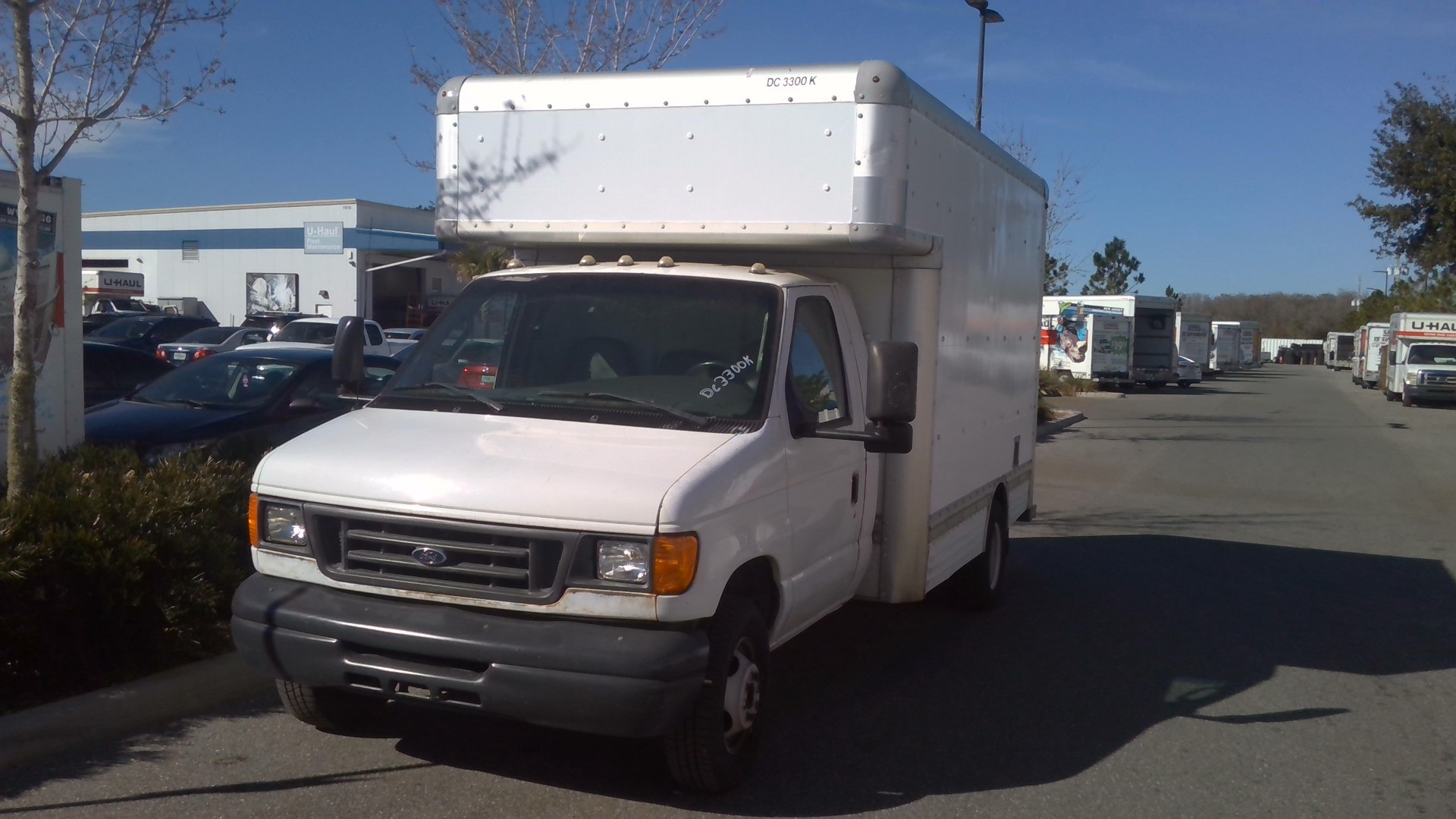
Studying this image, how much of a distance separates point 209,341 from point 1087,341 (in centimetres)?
2596

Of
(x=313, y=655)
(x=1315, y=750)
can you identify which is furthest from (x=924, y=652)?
(x=313, y=655)

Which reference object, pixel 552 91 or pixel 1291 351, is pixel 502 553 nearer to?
pixel 552 91

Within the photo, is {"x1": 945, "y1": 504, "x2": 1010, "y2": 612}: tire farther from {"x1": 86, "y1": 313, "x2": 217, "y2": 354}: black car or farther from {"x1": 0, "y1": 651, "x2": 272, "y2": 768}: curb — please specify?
{"x1": 86, "y1": 313, "x2": 217, "y2": 354}: black car

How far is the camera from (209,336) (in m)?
27.8

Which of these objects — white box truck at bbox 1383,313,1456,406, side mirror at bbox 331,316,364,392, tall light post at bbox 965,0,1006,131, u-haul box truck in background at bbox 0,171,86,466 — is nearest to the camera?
side mirror at bbox 331,316,364,392

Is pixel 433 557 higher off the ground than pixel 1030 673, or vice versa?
pixel 433 557

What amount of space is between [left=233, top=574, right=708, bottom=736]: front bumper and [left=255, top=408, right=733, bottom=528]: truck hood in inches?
14.9

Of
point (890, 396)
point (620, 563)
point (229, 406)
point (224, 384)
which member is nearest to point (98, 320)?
point (224, 384)

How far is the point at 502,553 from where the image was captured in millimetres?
4418

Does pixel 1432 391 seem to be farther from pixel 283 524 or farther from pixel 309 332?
pixel 283 524

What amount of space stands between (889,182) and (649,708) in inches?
106

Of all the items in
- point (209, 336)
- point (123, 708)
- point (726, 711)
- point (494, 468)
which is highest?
point (494, 468)

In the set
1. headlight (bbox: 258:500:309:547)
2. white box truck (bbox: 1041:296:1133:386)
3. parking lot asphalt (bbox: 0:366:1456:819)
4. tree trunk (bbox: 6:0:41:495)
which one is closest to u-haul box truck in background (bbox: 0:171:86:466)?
tree trunk (bbox: 6:0:41:495)

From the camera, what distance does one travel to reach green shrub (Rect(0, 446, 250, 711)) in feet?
17.8
